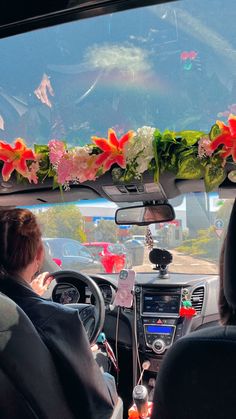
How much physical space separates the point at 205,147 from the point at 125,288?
5.16ft

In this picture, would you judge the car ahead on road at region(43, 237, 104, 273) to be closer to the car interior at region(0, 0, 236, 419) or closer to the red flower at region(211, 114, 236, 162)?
the car interior at region(0, 0, 236, 419)

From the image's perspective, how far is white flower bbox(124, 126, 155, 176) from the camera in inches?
87.2

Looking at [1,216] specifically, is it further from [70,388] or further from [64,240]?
[64,240]

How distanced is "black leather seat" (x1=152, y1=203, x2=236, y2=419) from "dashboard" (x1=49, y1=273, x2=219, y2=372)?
222 cm

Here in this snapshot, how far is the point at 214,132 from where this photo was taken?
2.05 m

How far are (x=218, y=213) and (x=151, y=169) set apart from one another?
0.63 metres

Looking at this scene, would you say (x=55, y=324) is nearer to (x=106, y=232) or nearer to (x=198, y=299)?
(x=106, y=232)

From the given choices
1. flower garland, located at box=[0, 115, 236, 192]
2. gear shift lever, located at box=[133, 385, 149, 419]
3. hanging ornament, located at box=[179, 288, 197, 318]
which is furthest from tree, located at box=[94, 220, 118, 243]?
gear shift lever, located at box=[133, 385, 149, 419]

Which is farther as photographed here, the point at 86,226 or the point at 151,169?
the point at 86,226

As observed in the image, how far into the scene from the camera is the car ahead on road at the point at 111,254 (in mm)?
3549

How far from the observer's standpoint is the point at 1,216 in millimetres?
2154

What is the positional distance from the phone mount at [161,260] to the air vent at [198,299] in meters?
0.27

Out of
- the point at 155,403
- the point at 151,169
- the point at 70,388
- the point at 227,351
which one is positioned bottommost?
the point at 70,388

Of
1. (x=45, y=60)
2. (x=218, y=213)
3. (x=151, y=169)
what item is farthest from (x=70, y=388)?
(x=45, y=60)
